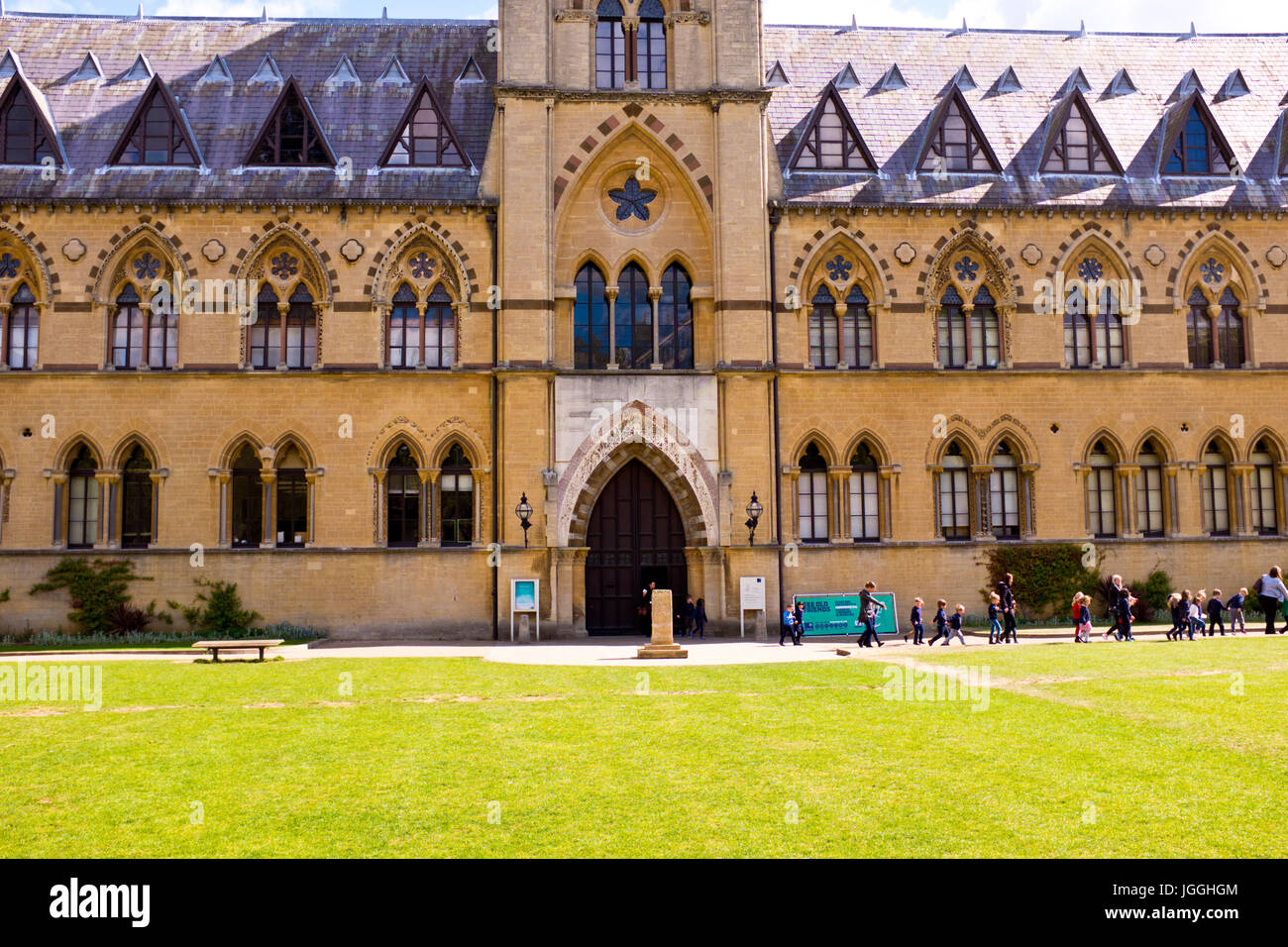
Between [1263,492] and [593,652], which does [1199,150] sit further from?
[593,652]

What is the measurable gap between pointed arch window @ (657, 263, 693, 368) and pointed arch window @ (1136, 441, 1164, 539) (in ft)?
49.1

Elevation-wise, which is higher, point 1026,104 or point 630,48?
point 630,48

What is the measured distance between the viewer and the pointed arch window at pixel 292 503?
31.4 metres

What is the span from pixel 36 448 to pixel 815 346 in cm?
2373

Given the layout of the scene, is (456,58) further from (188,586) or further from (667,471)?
(188,586)

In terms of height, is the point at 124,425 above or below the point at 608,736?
above


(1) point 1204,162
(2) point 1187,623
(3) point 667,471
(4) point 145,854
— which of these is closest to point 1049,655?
(2) point 1187,623

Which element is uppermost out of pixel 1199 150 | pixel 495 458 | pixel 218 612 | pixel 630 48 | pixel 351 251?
pixel 630 48

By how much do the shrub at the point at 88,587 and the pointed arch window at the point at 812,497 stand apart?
2036cm

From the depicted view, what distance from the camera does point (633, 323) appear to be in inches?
1288

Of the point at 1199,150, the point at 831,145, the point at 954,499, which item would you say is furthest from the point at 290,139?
the point at 1199,150

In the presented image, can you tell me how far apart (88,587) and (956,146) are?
30.4 metres

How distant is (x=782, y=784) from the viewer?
1048 cm

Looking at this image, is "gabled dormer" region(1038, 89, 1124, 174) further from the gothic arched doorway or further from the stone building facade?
the gothic arched doorway
